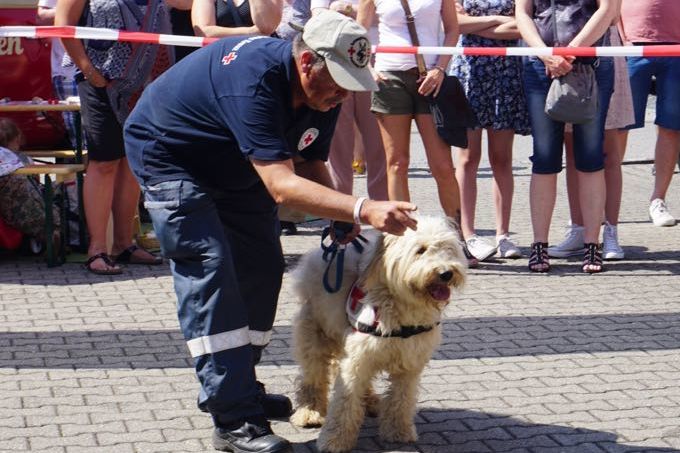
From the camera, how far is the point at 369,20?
27.4ft

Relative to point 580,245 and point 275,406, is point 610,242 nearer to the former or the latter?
point 580,245

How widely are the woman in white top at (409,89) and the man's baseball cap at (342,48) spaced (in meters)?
3.54

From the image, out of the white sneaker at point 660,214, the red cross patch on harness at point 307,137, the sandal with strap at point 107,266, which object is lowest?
the white sneaker at point 660,214

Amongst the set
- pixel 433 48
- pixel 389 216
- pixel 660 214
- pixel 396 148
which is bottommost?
pixel 660 214

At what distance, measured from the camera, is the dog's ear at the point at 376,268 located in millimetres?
4789

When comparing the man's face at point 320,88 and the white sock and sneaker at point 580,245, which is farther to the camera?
the white sock and sneaker at point 580,245

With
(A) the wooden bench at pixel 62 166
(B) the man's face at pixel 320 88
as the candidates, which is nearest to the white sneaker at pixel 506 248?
(A) the wooden bench at pixel 62 166

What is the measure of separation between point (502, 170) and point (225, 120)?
4376 millimetres

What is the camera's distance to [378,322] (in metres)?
4.81

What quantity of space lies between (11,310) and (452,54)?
3.11 meters

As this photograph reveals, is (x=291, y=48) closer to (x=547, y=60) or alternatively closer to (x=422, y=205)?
(x=547, y=60)

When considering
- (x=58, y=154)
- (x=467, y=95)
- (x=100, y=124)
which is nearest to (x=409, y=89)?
(x=467, y=95)

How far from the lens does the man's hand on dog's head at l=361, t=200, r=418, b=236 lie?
4.30 meters

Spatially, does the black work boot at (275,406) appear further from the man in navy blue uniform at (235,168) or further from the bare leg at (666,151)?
the bare leg at (666,151)
